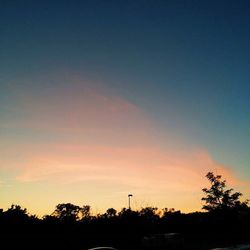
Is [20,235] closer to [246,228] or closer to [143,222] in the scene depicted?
[143,222]

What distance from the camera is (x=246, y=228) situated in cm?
5766

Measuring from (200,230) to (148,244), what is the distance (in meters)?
19.3

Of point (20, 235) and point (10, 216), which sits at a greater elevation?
point (10, 216)

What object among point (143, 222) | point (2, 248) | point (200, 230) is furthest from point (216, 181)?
point (2, 248)

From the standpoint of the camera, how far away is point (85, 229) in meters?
35.5

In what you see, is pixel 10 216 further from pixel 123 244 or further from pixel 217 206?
pixel 217 206

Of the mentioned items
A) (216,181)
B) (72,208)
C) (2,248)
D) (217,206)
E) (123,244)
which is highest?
(72,208)

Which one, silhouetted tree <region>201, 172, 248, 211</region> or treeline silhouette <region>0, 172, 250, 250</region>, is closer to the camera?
treeline silhouette <region>0, 172, 250, 250</region>

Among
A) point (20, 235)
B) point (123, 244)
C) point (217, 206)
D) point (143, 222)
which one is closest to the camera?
point (20, 235)

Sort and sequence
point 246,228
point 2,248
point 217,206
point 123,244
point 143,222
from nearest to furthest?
1. point 2,248
2. point 123,244
3. point 143,222
4. point 246,228
5. point 217,206

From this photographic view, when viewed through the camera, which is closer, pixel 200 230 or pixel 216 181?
pixel 200 230

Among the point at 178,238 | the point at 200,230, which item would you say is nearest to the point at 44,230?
the point at 178,238

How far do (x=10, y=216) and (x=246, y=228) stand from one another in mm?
43174

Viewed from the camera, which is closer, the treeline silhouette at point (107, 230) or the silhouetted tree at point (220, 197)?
the treeline silhouette at point (107, 230)
